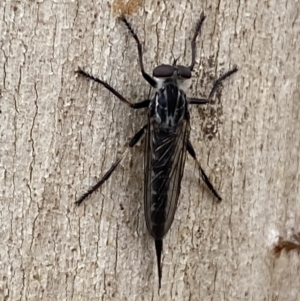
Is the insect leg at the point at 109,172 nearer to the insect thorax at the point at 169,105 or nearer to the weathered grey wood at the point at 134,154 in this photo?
the weathered grey wood at the point at 134,154

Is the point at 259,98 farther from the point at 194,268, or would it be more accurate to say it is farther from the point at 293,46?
the point at 194,268

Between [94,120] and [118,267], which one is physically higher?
[94,120]

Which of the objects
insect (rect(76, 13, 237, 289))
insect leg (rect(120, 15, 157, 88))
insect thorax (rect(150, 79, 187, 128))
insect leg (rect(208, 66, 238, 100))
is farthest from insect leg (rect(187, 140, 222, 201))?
insect leg (rect(120, 15, 157, 88))

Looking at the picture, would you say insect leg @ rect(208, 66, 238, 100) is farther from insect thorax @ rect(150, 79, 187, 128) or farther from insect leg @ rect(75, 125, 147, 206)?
insect leg @ rect(75, 125, 147, 206)

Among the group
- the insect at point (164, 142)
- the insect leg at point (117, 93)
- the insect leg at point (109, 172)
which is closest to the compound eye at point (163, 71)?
the insect at point (164, 142)

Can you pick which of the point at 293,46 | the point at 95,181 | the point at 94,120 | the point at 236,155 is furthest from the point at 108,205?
the point at 293,46

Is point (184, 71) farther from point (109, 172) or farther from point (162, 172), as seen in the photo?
point (109, 172)
